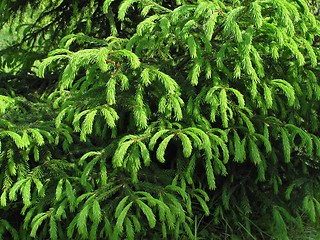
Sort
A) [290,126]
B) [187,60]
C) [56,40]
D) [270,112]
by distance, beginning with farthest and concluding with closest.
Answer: [56,40] < [270,112] < [187,60] < [290,126]

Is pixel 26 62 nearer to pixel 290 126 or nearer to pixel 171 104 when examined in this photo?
pixel 171 104

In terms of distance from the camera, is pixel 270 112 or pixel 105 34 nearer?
pixel 270 112

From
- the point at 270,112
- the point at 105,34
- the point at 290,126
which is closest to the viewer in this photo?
Answer: the point at 290,126

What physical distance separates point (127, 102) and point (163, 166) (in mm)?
879

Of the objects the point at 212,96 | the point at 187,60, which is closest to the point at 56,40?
the point at 187,60

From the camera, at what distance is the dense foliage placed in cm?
188

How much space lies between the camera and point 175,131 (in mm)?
1935

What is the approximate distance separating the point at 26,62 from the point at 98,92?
155cm

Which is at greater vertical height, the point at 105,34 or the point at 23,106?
the point at 105,34

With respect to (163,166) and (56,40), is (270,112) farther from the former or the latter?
(56,40)

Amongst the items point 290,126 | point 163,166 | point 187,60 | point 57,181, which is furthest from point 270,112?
point 57,181

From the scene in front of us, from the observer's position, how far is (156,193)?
6.73 ft

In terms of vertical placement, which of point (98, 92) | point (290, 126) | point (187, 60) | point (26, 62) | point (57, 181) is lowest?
point (57, 181)

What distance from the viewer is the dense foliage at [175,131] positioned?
188cm
